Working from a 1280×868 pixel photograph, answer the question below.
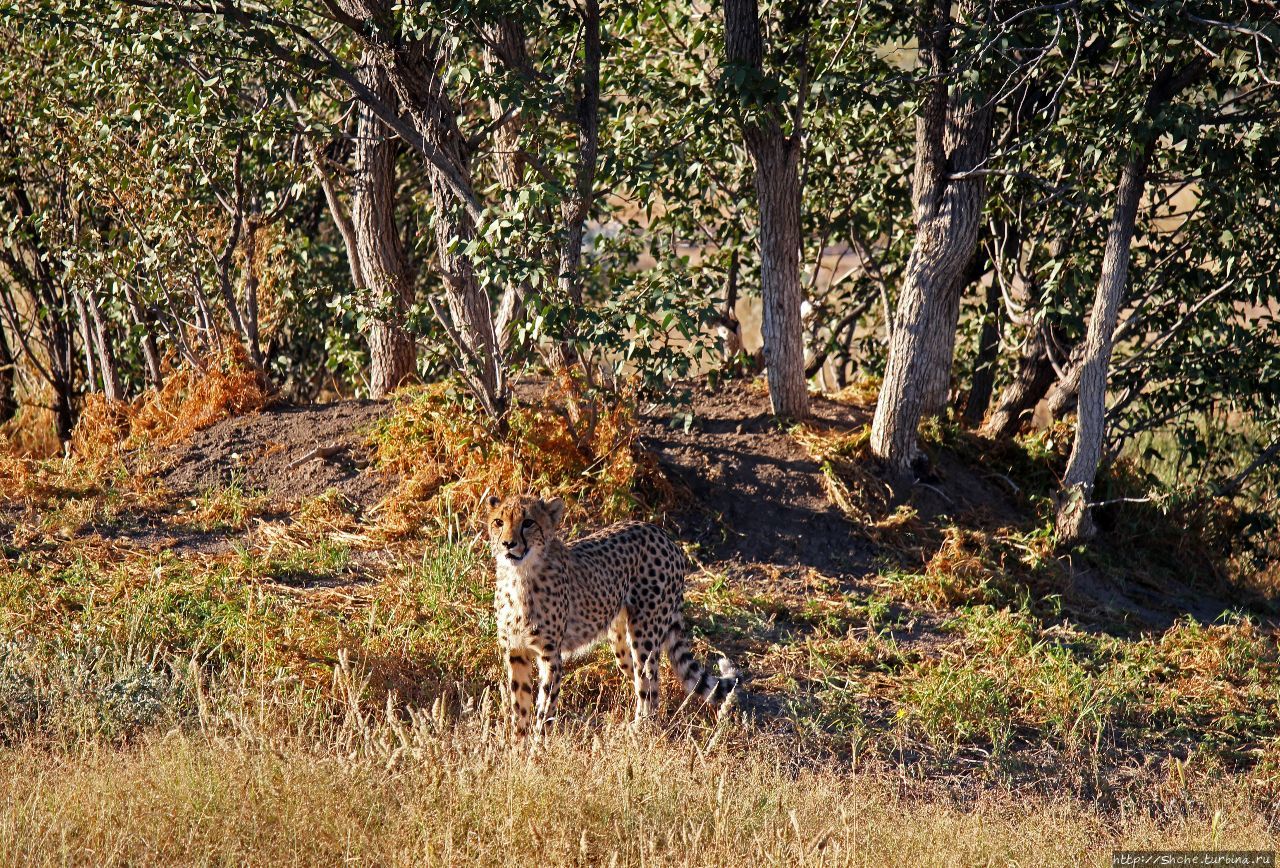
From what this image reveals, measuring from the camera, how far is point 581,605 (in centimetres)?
527

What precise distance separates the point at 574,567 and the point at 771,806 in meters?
1.28

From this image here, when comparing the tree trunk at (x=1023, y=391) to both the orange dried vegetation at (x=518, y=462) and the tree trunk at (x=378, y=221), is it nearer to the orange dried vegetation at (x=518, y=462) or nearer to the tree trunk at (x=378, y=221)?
the orange dried vegetation at (x=518, y=462)

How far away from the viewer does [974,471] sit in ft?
27.4

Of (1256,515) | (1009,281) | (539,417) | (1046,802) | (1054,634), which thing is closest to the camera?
(1046,802)

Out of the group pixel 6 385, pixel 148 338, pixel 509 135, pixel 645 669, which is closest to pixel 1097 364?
pixel 645 669

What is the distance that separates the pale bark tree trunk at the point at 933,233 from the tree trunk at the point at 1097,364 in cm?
A: 74

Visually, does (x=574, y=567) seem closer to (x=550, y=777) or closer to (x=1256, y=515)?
(x=550, y=777)

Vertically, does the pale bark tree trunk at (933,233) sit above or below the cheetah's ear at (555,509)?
above

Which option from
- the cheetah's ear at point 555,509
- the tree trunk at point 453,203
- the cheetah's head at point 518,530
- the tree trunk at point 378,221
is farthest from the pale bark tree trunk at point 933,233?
the cheetah's head at point 518,530

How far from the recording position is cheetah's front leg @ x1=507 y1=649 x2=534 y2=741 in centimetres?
516

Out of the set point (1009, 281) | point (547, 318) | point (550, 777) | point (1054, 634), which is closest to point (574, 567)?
point (550, 777)

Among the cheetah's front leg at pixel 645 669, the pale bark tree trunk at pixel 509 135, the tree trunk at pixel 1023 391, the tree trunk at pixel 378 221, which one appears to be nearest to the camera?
the cheetah's front leg at pixel 645 669

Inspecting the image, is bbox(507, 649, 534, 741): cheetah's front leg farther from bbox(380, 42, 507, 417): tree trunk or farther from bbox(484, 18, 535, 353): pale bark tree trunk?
bbox(380, 42, 507, 417): tree trunk

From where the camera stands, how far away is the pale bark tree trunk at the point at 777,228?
7.38 m
